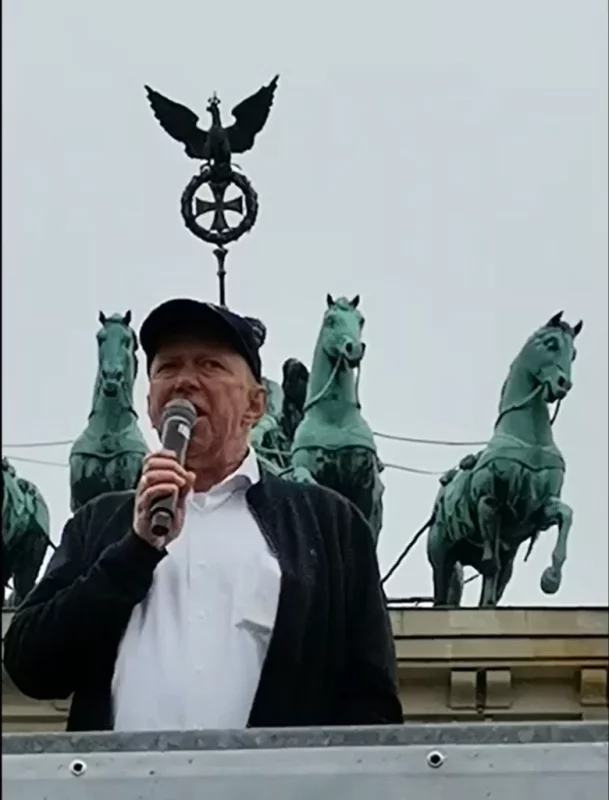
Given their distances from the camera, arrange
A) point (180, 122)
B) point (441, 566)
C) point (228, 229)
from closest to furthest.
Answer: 1. point (228, 229)
2. point (180, 122)
3. point (441, 566)

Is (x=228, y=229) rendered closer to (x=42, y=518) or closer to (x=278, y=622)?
(x=42, y=518)

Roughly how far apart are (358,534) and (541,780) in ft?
1.84

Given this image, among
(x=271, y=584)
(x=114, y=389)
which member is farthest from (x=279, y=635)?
(x=114, y=389)

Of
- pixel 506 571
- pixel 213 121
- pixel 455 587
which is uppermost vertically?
pixel 213 121

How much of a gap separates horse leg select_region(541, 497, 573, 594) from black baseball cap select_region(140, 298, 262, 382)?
12897 millimetres

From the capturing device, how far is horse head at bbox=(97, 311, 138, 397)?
15.8 metres

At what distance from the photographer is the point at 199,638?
363 cm

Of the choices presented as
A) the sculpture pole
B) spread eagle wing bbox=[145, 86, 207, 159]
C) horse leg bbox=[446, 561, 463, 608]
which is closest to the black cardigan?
the sculpture pole

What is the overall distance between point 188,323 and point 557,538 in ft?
43.6

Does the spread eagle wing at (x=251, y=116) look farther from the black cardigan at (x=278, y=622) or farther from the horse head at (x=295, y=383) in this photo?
the black cardigan at (x=278, y=622)

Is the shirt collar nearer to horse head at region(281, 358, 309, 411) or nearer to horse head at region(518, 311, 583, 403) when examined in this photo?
horse head at region(518, 311, 583, 403)

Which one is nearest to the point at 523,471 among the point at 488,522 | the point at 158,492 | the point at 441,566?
the point at 488,522

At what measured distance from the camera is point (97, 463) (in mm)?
16062

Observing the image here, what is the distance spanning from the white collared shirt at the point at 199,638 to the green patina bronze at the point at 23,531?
1113 cm
